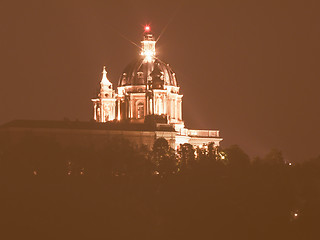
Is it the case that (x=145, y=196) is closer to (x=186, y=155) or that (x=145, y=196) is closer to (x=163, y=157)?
(x=163, y=157)

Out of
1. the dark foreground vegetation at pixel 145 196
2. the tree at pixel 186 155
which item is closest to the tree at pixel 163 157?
the dark foreground vegetation at pixel 145 196

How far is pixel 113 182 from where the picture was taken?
16912 centimetres

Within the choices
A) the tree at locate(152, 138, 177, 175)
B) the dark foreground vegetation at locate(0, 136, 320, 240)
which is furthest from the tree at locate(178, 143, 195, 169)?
the tree at locate(152, 138, 177, 175)

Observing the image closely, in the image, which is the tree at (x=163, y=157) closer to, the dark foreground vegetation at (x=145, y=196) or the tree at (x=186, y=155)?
Result: the dark foreground vegetation at (x=145, y=196)

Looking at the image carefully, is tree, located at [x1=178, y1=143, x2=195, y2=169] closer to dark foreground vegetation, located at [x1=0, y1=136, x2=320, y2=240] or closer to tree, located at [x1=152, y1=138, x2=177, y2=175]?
dark foreground vegetation, located at [x1=0, y1=136, x2=320, y2=240]

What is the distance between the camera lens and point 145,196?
166 meters

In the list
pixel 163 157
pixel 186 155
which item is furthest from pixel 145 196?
pixel 186 155
